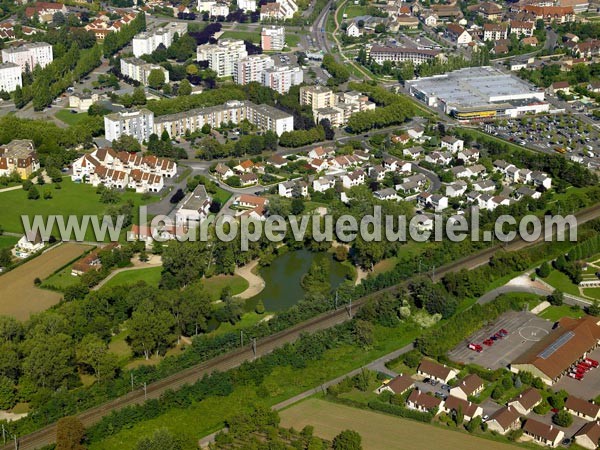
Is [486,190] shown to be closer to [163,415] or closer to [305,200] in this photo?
[305,200]

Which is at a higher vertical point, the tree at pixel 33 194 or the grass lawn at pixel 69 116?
the tree at pixel 33 194

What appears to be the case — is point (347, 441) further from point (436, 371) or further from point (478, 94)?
point (478, 94)

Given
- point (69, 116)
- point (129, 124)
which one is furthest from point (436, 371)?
point (69, 116)

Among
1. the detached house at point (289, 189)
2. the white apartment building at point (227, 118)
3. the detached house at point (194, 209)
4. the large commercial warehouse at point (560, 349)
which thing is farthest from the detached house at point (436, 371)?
the white apartment building at point (227, 118)

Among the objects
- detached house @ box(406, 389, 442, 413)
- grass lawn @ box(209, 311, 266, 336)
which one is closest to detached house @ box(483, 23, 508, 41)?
grass lawn @ box(209, 311, 266, 336)

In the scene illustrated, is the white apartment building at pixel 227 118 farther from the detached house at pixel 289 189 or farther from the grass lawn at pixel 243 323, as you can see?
the grass lawn at pixel 243 323

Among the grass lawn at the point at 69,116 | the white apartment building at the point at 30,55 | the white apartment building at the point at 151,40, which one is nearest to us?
the grass lawn at the point at 69,116

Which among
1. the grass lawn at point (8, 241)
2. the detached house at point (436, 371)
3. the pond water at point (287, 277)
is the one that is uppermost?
the detached house at point (436, 371)
